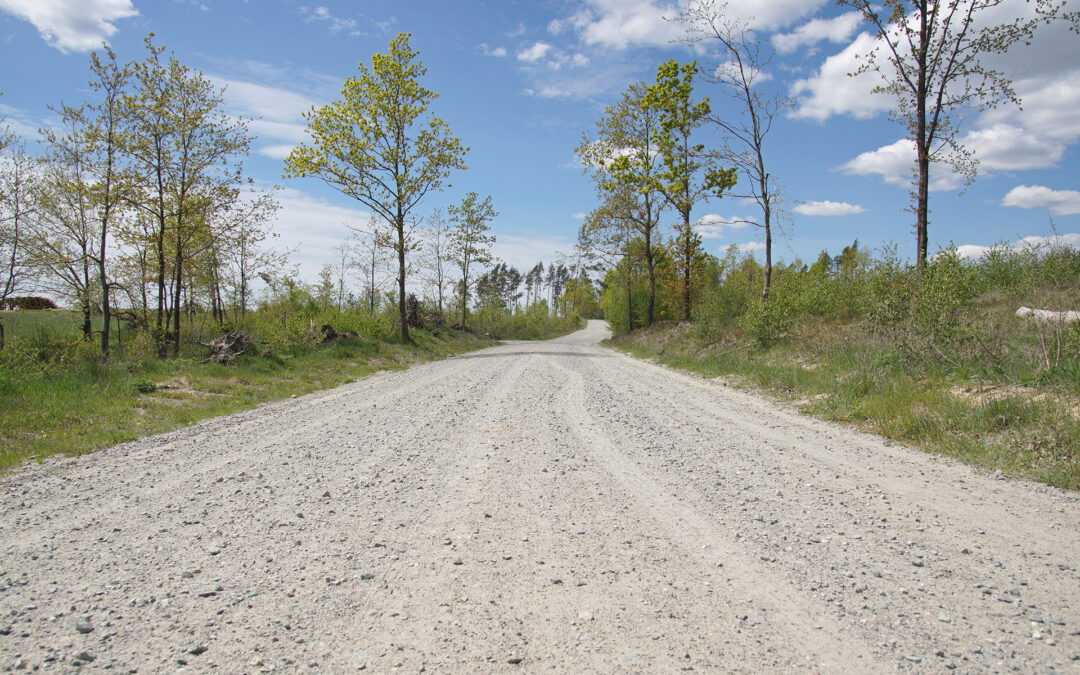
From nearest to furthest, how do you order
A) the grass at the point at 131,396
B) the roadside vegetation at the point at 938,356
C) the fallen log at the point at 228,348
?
the roadside vegetation at the point at 938,356
the grass at the point at 131,396
the fallen log at the point at 228,348

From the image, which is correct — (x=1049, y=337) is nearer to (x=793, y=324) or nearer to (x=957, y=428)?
(x=957, y=428)

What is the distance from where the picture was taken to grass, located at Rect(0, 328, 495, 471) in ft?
21.7

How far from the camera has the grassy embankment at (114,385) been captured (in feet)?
22.4

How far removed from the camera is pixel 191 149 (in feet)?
48.0

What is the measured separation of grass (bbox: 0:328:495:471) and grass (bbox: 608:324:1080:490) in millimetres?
9672

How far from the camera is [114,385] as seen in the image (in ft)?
31.0

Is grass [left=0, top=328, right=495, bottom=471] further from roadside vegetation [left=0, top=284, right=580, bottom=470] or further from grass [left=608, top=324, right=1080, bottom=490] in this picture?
grass [left=608, top=324, right=1080, bottom=490]

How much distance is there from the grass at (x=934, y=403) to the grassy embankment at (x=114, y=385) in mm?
9672

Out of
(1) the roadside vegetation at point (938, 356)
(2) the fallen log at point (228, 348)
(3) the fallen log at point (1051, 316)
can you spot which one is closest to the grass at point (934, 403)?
(1) the roadside vegetation at point (938, 356)

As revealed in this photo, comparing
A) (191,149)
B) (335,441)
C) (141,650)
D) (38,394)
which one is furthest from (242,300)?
(141,650)

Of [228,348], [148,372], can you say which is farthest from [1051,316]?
[228,348]

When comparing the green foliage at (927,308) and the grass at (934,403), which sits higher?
the green foliage at (927,308)

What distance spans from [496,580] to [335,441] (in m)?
4.08

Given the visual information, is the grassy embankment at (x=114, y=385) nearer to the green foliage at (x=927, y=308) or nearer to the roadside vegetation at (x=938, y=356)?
the roadside vegetation at (x=938, y=356)
